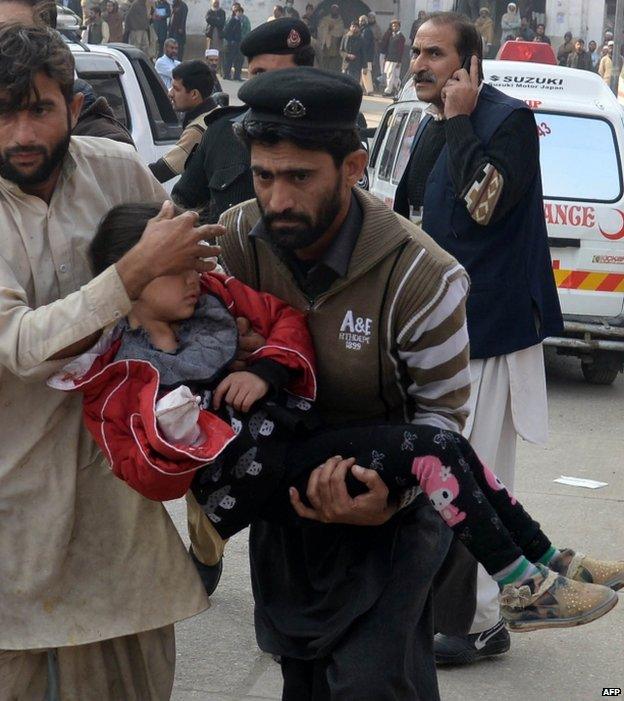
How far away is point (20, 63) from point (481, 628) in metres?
2.61

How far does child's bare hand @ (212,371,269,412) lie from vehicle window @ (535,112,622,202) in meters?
6.36

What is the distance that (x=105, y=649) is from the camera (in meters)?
3.12

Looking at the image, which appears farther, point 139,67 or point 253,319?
point 139,67

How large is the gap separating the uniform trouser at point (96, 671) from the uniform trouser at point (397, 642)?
16.5 inches

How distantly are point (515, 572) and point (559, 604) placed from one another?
0.75 ft

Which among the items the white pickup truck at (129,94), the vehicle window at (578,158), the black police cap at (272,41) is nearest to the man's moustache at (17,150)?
the black police cap at (272,41)

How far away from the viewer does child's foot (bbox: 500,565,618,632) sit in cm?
297

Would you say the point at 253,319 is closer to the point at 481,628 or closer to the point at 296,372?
the point at 296,372

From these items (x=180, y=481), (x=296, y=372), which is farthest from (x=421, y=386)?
(x=180, y=481)

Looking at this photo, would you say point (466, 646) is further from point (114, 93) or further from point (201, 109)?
point (114, 93)

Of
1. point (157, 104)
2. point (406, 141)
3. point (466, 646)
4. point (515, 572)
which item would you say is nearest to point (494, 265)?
point (466, 646)

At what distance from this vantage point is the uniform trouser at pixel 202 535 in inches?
115

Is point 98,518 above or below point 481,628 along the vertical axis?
Result: above

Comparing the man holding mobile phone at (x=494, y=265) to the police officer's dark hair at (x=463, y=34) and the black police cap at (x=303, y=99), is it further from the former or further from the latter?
the black police cap at (x=303, y=99)
